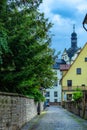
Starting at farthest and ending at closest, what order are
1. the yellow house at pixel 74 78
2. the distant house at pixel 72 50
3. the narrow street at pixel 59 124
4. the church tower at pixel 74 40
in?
the church tower at pixel 74 40 < the distant house at pixel 72 50 < the yellow house at pixel 74 78 < the narrow street at pixel 59 124

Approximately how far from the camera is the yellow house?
10281 centimetres

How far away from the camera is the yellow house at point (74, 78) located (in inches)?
4048

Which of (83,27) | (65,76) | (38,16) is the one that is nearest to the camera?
(38,16)

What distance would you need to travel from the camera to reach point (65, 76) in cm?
10469

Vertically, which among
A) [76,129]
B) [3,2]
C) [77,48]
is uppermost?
[77,48]

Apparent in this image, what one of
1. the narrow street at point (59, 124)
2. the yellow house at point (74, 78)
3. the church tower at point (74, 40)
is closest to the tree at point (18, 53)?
the narrow street at point (59, 124)

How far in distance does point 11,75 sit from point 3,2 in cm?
344

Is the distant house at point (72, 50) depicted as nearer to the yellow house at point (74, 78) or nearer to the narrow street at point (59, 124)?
the yellow house at point (74, 78)

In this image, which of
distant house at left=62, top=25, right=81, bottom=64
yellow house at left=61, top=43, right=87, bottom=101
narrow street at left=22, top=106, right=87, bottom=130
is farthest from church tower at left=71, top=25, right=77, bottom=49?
narrow street at left=22, top=106, right=87, bottom=130

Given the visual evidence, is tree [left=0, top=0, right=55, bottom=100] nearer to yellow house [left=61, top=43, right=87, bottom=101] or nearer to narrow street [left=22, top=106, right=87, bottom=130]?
narrow street [left=22, top=106, right=87, bottom=130]

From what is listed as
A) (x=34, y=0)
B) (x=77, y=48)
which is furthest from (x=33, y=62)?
(x=77, y=48)

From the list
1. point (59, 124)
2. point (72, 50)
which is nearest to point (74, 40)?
point (72, 50)

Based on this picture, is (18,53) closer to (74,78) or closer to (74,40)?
(74,78)

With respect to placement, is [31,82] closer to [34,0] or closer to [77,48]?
[34,0]
